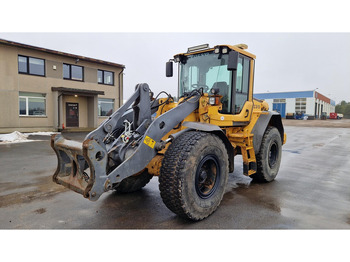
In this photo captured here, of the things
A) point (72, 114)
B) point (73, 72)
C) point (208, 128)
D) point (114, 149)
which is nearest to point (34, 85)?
point (73, 72)

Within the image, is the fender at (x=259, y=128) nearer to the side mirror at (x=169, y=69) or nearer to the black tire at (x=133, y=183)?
the side mirror at (x=169, y=69)

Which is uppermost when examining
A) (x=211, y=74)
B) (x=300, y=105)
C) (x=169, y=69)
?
(x=300, y=105)

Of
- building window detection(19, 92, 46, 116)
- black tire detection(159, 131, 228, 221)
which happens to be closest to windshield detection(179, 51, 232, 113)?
black tire detection(159, 131, 228, 221)

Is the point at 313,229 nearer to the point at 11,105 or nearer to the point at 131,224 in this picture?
the point at 131,224

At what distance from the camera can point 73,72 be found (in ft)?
63.1

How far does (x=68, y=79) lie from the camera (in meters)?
18.9

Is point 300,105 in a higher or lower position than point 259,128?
higher

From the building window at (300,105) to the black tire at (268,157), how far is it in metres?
52.7

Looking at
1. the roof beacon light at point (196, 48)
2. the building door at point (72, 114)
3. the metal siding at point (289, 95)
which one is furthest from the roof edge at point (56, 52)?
the metal siding at point (289, 95)

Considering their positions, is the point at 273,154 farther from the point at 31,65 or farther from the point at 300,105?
the point at 300,105

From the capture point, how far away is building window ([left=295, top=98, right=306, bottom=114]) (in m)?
52.2

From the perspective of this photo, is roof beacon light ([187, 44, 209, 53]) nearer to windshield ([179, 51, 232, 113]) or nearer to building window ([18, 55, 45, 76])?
windshield ([179, 51, 232, 113])

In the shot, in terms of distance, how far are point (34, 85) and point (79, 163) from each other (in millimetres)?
16563

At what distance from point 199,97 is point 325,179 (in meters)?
4.17
